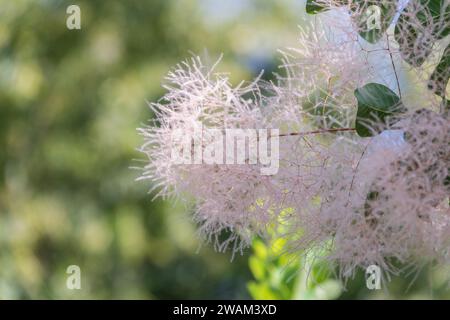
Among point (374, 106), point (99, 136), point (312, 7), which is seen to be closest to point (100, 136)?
point (99, 136)

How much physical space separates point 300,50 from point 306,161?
0.12 meters

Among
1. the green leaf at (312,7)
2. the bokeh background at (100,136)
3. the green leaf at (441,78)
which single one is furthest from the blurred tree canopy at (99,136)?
the green leaf at (441,78)

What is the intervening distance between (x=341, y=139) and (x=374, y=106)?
0.12ft

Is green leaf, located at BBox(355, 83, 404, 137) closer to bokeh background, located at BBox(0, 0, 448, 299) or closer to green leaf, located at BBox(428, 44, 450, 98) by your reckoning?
green leaf, located at BBox(428, 44, 450, 98)

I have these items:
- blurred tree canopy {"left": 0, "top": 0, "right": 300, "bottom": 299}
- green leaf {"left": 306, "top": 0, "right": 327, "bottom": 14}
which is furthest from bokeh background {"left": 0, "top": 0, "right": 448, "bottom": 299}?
green leaf {"left": 306, "top": 0, "right": 327, "bottom": 14}

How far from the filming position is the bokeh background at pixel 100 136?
4219 mm

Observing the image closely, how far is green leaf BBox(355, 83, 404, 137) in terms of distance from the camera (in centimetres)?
54

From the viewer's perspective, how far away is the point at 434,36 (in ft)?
1.86

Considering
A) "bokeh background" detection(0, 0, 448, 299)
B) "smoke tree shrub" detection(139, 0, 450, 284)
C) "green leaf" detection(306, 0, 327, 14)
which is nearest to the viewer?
"smoke tree shrub" detection(139, 0, 450, 284)

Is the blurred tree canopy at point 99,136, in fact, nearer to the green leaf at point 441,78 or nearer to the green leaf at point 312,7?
the green leaf at point 312,7

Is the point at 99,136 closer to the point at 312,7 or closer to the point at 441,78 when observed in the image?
the point at 312,7

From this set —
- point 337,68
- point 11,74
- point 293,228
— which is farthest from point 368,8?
point 11,74

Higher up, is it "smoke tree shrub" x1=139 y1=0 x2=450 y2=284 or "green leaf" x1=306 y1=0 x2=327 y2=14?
"green leaf" x1=306 y1=0 x2=327 y2=14

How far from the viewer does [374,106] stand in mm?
545
